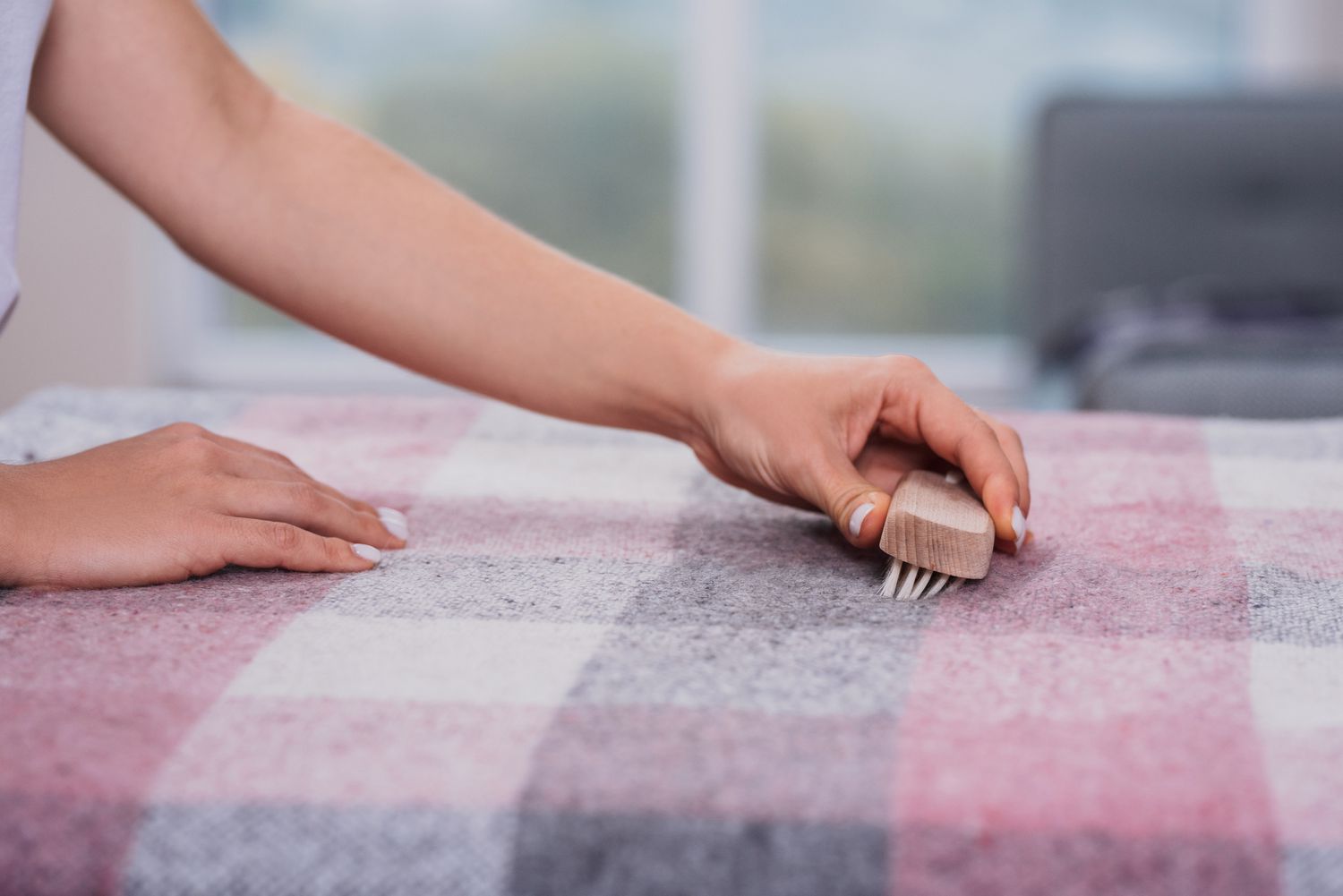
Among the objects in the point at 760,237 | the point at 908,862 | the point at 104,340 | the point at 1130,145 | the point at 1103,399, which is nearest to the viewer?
the point at 908,862

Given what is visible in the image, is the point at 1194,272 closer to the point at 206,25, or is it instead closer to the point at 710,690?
the point at 206,25

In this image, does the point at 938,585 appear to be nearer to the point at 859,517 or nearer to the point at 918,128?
the point at 859,517

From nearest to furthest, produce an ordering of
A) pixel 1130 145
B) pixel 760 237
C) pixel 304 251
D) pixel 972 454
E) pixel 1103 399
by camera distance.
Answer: pixel 972 454, pixel 304 251, pixel 1103 399, pixel 1130 145, pixel 760 237

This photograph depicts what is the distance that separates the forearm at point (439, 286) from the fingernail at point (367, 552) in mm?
158

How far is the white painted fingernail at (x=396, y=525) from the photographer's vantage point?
2.21ft

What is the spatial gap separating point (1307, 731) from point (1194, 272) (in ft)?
7.65

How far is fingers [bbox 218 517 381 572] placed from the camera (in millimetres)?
609

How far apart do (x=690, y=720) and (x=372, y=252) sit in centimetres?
42

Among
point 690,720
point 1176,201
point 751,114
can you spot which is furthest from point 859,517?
point 751,114

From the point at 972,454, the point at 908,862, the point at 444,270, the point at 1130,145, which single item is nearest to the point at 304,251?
the point at 444,270

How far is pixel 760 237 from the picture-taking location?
126 inches

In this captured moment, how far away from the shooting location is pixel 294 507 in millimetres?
635

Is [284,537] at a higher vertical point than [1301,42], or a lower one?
lower

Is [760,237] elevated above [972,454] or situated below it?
below
